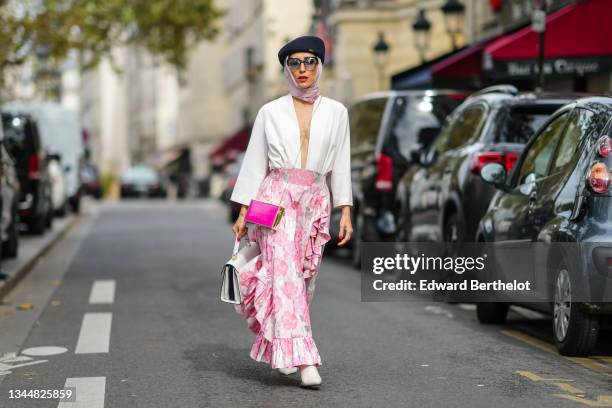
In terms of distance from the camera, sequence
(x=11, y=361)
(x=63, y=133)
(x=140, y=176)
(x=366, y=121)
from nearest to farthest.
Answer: (x=11, y=361) → (x=366, y=121) → (x=63, y=133) → (x=140, y=176)

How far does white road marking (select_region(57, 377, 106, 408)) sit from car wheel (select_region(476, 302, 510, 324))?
11.9ft

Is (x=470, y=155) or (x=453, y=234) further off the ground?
(x=470, y=155)

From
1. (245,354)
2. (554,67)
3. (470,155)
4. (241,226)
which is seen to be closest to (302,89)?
(241,226)

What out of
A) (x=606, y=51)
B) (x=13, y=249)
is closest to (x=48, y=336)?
(x=13, y=249)

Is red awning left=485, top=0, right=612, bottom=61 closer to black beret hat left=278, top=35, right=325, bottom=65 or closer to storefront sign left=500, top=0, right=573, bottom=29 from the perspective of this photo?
storefront sign left=500, top=0, right=573, bottom=29

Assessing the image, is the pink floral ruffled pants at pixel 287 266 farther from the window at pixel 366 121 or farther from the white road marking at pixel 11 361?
the window at pixel 366 121

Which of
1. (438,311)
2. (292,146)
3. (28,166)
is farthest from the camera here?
(28,166)

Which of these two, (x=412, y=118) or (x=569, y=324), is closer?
(x=569, y=324)

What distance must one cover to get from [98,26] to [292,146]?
83.9 feet

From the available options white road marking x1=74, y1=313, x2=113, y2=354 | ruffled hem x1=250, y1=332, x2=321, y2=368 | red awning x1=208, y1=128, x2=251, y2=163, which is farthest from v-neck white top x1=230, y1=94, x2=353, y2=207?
red awning x1=208, y1=128, x2=251, y2=163

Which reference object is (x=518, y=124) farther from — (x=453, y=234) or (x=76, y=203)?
(x=76, y=203)

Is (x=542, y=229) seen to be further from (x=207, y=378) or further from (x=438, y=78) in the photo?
(x=438, y=78)

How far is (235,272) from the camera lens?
308 inches

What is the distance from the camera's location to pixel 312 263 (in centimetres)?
788
